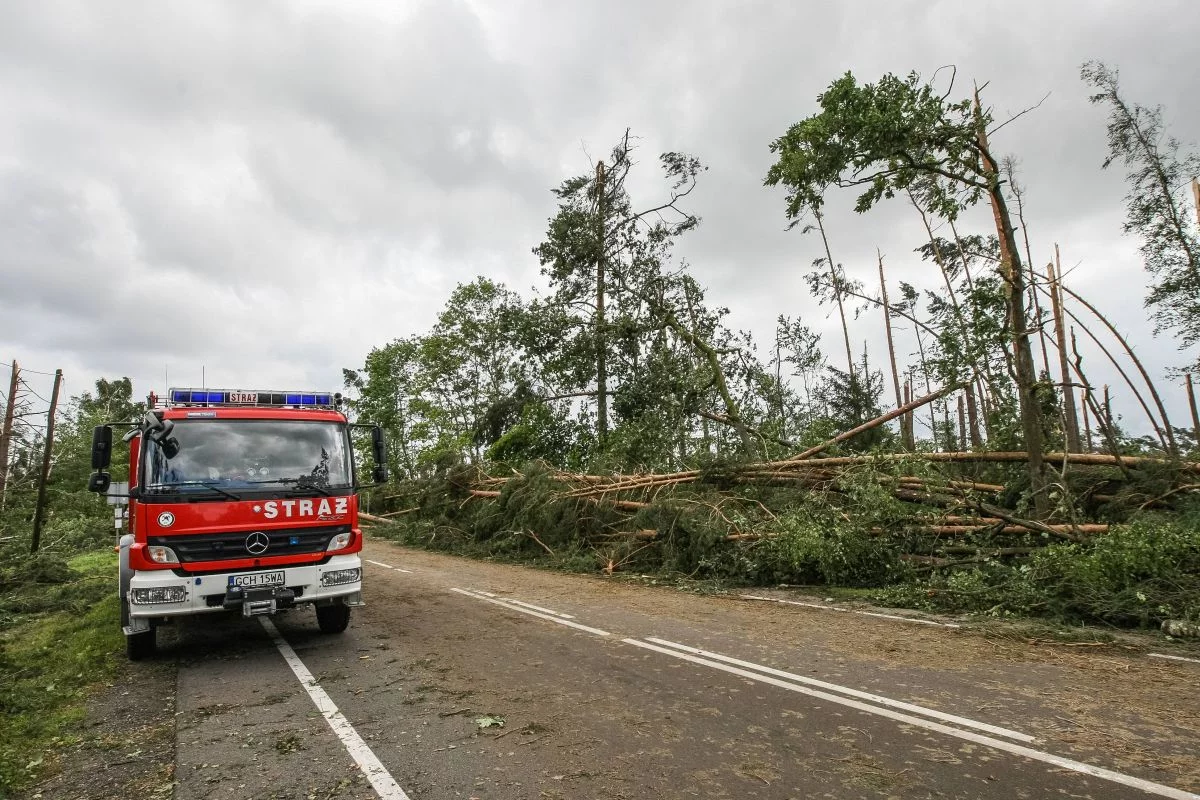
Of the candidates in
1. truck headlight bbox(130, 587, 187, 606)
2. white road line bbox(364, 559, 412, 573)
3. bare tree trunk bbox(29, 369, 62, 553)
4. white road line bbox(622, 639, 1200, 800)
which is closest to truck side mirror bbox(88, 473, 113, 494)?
truck headlight bbox(130, 587, 187, 606)

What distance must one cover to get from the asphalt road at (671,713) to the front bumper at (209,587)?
558 millimetres

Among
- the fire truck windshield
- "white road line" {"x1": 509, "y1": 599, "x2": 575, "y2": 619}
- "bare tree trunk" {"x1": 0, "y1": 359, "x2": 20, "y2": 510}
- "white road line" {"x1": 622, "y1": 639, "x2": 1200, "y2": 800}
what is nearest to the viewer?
"white road line" {"x1": 622, "y1": 639, "x2": 1200, "y2": 800}

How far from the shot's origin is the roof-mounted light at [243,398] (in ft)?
23.2

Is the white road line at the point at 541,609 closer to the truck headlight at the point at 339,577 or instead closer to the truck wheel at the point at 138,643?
the truck headlight at the point at 339,577

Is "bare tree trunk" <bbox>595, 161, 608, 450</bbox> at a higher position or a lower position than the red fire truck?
higher

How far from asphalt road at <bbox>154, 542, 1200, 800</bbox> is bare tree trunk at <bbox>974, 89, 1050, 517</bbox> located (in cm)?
408

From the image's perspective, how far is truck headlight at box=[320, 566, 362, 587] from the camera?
21.4 feet

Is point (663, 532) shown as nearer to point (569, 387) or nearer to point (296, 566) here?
point (296, 566)

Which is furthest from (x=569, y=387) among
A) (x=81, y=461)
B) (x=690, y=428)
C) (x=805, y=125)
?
(x=81, y=461)

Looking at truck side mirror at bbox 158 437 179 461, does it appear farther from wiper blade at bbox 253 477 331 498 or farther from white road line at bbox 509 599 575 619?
white road line at bbox 509 599 575 619

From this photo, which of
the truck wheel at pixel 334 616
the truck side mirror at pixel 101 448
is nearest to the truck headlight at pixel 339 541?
the truck wheel at pixel 334 616

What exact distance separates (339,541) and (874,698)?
5.11 meters

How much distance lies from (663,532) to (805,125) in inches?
293

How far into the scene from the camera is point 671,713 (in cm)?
454
